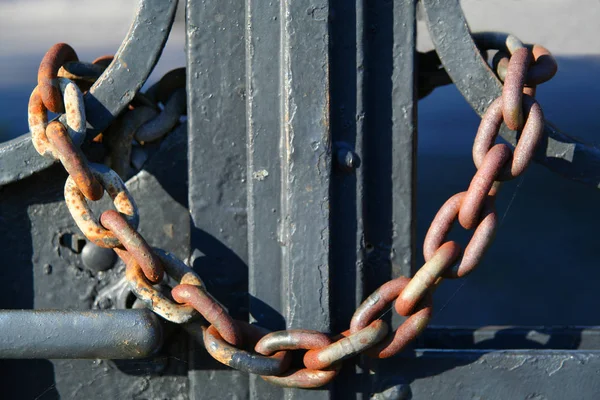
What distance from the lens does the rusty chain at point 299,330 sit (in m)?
0.91

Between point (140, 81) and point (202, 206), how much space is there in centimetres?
20

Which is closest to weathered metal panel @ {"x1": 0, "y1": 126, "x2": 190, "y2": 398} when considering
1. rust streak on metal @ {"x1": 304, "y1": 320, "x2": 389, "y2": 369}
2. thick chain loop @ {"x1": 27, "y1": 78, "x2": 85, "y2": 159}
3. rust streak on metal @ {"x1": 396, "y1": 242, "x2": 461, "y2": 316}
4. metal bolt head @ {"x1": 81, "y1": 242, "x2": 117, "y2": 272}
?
metal bolt head @ {"x1": 81, "y1": 242, "x2": 117, "y2": 272}

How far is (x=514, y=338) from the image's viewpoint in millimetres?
1365

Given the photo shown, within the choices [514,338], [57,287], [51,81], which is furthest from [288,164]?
[514,338]

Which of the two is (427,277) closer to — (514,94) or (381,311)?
(381,311)

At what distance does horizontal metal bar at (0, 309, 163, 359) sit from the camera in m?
0.97

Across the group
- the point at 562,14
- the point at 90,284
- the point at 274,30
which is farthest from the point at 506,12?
the point at 90,284

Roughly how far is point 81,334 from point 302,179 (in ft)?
1.18

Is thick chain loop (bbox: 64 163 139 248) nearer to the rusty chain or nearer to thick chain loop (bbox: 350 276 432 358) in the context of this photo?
the rusty chain

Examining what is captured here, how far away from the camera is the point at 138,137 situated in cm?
111

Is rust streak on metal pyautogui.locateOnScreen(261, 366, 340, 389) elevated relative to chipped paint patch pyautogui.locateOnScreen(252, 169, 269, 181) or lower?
lower

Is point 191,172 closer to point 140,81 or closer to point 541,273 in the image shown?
point 140,81

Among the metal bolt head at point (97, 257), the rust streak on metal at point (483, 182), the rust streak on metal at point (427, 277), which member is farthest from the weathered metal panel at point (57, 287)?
the rust streak on metal at point (483, 182)

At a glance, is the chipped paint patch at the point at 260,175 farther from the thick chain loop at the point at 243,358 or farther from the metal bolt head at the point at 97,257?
the metal bolt head at the point at 97,257
